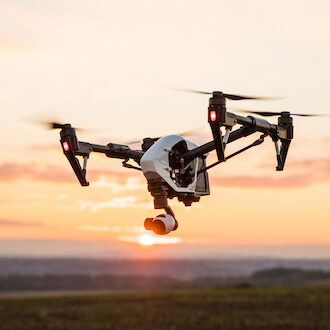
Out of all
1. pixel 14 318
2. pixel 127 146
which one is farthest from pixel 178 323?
pixel 127 146

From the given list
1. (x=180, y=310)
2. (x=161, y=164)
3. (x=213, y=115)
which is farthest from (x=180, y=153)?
(x=180, y=310)

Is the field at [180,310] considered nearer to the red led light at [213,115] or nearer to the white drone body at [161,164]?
the white drone body at [161,164]

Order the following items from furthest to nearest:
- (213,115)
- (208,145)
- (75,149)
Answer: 1. (75,149)
2. (208,145)
3. (213,115)

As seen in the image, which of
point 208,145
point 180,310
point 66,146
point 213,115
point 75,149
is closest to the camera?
point 213,115

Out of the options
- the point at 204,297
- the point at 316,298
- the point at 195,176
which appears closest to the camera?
the point at 195,176

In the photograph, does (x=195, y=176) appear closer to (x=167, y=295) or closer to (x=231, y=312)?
(x=231, y=312)

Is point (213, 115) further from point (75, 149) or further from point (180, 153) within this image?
point (75, 149)

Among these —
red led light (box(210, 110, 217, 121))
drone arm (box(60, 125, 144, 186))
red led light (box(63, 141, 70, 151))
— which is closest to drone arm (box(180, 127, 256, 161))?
red led light (box(210, 110, 217, 121))
